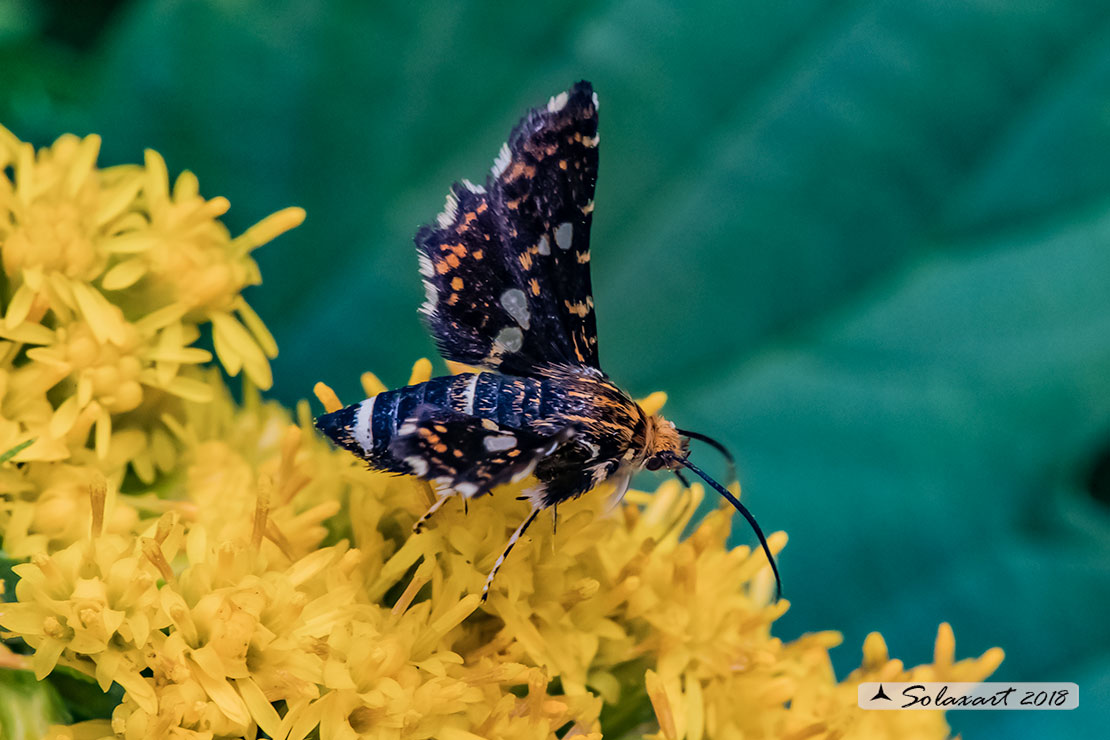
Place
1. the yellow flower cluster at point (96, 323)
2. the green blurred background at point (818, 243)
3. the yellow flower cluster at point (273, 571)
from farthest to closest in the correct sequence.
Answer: the green blurred background at point (818, 243), the yellow flower cluster at point (96, 323), the yellow flower cluster at point (273, 571)

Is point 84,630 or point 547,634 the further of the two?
point 547,634

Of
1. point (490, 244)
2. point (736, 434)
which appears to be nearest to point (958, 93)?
point (736, 434)

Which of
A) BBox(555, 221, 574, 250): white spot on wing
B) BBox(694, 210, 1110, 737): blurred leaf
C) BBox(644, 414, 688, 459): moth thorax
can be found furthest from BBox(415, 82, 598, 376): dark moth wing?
BBox(694, 210, 1110, 737): blurred leaf

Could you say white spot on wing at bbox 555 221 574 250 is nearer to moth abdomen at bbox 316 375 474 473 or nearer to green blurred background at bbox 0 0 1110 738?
moth abdomen at bbox 316 375 474 473

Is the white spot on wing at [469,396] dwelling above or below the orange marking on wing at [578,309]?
below

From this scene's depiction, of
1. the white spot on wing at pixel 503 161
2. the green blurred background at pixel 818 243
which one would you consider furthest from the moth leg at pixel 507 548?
the green blurred background at pixel 818 243

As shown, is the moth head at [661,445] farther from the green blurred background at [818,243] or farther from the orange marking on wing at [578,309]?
the green blurred background at [818,243]

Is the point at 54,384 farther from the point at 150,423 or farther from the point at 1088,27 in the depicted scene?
the point at 1088,27

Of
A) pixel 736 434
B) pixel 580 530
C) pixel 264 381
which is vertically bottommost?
pixel 580 530
